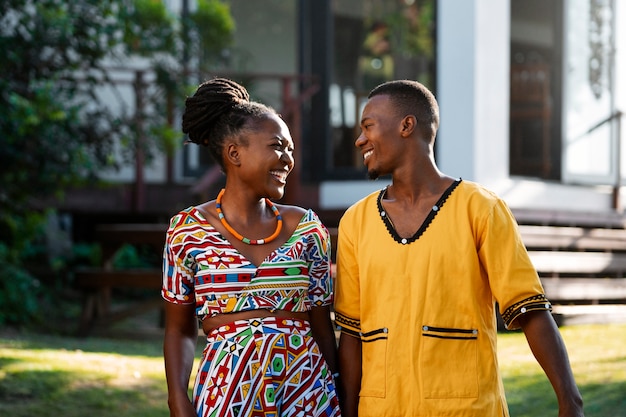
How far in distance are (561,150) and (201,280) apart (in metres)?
8.44

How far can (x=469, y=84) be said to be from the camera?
873 centimetres

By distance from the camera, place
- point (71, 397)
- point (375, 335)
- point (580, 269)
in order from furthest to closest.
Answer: point (580, 269), point (71, 397), point (375, 335)

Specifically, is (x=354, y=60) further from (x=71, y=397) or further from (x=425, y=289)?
(x=425, y=289)

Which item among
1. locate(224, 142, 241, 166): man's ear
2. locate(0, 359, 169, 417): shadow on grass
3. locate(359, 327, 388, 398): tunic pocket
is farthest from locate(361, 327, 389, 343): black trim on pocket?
locate(0, 359, 169, 417): shadow on grass

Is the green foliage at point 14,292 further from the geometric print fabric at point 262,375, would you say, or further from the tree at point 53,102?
the geometric print fabric at point 262,375

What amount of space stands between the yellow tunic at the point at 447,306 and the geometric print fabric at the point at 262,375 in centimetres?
16

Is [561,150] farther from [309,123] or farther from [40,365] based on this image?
[40,365]

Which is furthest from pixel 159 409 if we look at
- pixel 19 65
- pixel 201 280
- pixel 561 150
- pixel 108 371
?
pixel 561 150

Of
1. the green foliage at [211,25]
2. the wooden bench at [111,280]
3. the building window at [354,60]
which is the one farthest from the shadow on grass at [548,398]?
the green foliage at [211,25]

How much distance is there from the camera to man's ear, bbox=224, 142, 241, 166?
10.6 feet

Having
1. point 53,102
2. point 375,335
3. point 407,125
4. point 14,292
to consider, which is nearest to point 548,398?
point 375,335

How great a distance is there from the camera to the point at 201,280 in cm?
308

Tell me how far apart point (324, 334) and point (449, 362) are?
480 millimetres

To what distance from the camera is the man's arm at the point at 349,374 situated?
312cm
